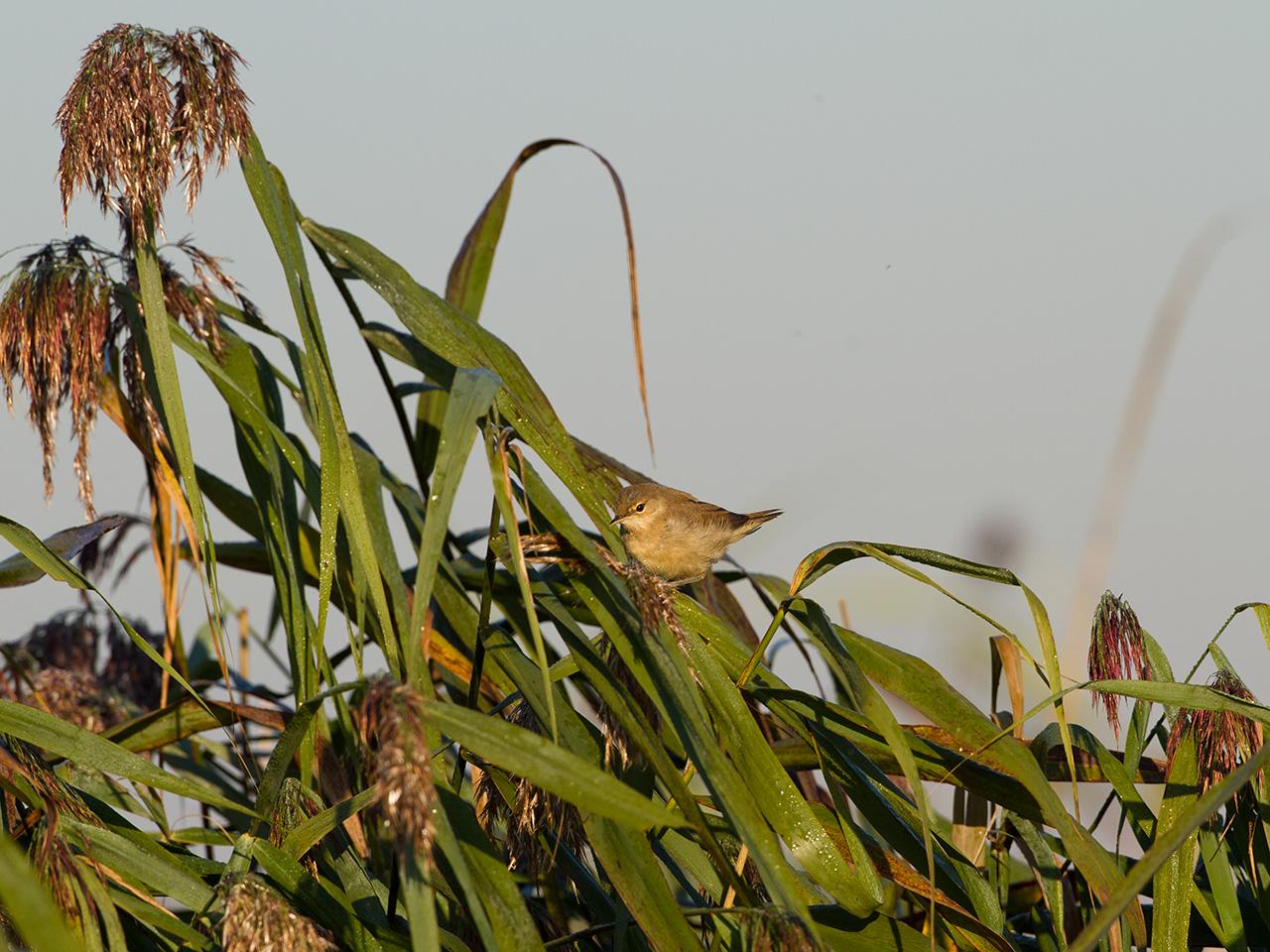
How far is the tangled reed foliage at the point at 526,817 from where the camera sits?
168 cm

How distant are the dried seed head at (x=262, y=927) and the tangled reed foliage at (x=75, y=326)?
1.21 metres

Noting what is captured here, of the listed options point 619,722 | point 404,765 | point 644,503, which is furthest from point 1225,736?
point 644,503

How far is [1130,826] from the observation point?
2127 mm

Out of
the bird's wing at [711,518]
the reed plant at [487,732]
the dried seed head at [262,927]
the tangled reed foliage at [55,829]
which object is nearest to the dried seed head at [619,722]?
the reed plant at [487,732]

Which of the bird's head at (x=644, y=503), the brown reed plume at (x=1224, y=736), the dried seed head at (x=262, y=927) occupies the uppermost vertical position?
the bird's head at (x=644, y=503)

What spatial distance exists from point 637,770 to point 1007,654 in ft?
3.12

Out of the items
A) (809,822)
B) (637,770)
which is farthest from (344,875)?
(809,822)

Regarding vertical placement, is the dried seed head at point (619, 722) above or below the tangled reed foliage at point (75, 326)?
below

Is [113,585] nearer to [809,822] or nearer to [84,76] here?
[84,76]

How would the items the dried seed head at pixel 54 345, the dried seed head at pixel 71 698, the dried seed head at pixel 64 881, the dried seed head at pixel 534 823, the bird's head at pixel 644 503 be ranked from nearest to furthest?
the dried seed head at pixel 64 881 → the dried seed head at pixel 534 823 → the dried seed head at pixel 54 345 → the dried seed head at pixel 71 698 → the bird's head at pixel 644 503

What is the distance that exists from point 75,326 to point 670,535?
6.22 feet

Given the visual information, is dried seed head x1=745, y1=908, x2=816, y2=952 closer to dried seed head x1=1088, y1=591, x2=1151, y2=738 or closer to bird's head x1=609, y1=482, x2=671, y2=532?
dried seed head x1=1088, y1=591, x2=1151, y2=738

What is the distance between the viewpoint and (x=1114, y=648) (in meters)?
1.86

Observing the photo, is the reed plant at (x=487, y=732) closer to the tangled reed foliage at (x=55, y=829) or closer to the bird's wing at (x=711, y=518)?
Result: the tangled reed foliage at (x=55, y=829)
